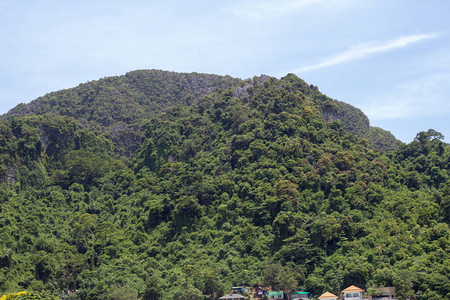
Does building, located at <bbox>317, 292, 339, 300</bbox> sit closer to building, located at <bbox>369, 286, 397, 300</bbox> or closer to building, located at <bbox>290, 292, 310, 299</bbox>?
building, located at <bbox>290, 292, 310, 299</bbox>

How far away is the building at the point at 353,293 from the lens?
55656 mm

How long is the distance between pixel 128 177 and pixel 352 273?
43382 mm

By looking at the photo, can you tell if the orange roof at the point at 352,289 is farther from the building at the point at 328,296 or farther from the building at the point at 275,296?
the building at the point at 275,296

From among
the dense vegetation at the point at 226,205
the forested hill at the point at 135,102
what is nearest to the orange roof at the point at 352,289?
the dense vegetation at the point at 226,205

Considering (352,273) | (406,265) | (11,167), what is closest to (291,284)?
(352,273)

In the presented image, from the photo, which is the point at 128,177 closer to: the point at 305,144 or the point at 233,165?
the point at 233,165

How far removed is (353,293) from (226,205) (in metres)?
22.1

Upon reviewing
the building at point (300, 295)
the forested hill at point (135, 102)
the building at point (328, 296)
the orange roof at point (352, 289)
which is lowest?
the building at point (300, 295)

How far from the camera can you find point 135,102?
429 ft

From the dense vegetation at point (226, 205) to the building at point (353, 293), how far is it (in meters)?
2.23

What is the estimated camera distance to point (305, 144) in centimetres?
8069

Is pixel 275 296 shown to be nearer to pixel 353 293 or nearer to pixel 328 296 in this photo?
pixel 328 296

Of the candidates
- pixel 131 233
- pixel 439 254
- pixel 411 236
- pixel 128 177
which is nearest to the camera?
pixel 439 254

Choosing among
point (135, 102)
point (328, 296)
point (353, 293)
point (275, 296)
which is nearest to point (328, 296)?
point (328, 296)
